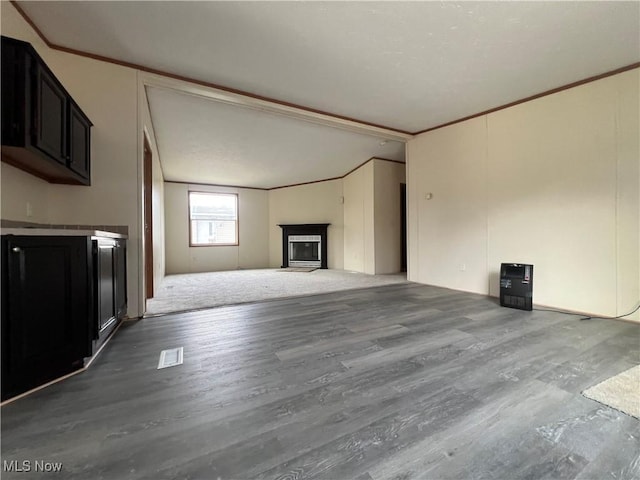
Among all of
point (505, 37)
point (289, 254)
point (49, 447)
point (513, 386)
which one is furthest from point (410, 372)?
point (289, 254)

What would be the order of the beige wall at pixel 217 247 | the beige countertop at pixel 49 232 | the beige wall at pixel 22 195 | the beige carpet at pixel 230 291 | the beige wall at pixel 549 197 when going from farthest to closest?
the beige wall at pixel 217 247 < the beige carpet at pixel 230 291 < the beige wall at pixel 549 197 < the beige wall at pixel 22 195 < the beige countertop at pixel 49 232

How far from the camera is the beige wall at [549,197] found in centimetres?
266

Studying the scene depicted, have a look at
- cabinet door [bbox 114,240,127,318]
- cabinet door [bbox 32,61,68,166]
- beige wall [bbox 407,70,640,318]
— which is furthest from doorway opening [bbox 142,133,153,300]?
beige wall [bbox 407,70,640,318]

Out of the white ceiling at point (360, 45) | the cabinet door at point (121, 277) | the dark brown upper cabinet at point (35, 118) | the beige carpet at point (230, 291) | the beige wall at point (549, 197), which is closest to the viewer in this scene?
the dark brown upper cabinet at point (35, 118)

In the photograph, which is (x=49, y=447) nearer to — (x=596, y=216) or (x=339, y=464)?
(x=339, y=464)

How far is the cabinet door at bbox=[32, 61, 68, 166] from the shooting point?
63.4 inches

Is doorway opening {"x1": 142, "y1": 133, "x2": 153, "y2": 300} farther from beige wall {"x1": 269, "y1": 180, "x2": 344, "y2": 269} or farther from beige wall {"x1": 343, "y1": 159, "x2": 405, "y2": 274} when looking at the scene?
beige wall {"x1": 269, "y1": 180, "x2": 344, "y2": 269}

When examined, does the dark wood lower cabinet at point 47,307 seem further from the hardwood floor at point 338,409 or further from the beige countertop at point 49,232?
the hardwood floor at point 338,409

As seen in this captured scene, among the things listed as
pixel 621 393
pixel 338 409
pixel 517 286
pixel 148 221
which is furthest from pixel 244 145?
pixel 621 393

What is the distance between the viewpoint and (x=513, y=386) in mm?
1509

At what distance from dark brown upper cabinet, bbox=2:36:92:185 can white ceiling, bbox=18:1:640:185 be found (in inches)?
27.2

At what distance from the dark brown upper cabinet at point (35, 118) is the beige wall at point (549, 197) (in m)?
4.63
